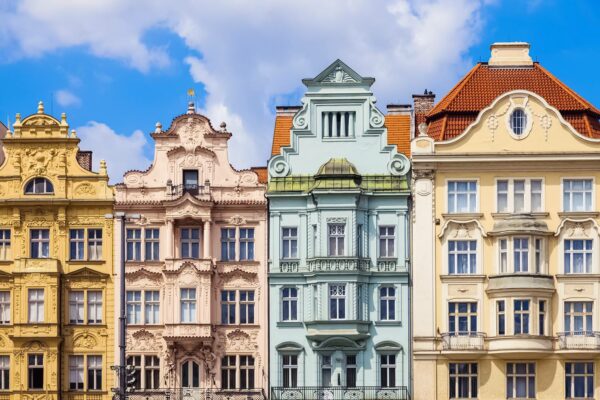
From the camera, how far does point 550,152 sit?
59.6 m

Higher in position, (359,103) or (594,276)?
(359,103)

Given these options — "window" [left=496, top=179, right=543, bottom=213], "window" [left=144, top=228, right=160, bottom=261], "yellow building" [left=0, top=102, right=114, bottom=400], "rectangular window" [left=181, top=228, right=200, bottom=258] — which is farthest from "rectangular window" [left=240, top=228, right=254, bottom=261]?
"window" [left=496, top=179, right=543, bottom=213]

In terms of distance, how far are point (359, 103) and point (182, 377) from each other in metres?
13.9

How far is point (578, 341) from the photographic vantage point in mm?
58531

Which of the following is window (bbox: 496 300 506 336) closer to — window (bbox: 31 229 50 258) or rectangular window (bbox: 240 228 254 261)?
rectangular window (bbox: 240 228 254 261)

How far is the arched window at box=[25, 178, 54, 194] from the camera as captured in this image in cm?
6150

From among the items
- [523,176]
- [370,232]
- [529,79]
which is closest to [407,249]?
[370,232]

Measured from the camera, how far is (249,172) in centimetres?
6100

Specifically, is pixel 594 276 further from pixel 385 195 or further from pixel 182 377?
pixel 182 377

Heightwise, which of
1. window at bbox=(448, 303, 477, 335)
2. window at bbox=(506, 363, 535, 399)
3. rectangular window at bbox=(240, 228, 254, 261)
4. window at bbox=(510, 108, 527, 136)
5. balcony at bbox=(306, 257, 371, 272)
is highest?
window at bbox=(510, 108, 527, 136)

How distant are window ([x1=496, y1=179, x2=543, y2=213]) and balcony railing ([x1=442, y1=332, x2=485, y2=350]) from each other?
5.40 m

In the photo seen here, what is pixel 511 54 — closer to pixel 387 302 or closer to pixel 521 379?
pixel 387 302

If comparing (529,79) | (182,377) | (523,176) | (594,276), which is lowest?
(182,377)

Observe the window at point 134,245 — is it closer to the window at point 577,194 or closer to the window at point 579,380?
the window at point 577,194
